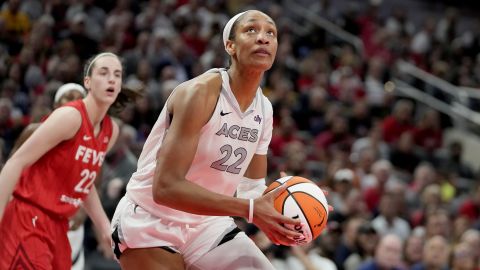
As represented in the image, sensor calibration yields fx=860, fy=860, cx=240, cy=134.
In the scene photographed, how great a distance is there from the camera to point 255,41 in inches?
177

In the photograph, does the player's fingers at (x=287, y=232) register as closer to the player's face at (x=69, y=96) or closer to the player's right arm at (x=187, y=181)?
the player's right arm at (x=187, y=181)

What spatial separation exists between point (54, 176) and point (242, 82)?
147cm

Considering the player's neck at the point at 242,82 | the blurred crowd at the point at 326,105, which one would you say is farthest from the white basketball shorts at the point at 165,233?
the blurred crowd at the point at 326,105

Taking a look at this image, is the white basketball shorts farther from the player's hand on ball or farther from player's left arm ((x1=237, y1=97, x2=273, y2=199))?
the player's hand on ball

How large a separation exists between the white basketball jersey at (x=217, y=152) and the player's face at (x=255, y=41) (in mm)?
167

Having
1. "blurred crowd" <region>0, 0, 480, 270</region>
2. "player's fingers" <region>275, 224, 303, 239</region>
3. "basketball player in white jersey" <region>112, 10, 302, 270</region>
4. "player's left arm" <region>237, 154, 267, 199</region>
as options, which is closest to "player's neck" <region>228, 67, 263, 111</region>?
"basketball player in white jersey" <region>112, 10, 302, 270</region>

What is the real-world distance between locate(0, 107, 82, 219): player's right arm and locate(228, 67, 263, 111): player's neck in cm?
121

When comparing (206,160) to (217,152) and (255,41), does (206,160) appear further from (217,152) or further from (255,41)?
(255,41)

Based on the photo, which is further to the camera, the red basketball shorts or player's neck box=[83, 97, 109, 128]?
player's neck box=[83, 97, 109, 128]

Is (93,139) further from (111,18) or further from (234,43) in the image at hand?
(111,18)

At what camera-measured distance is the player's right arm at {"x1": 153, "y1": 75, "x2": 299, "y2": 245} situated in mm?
4133

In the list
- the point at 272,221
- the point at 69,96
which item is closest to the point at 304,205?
the point at 272,221

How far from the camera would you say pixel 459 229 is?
10938 mm

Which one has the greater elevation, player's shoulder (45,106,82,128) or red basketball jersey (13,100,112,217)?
player's shoulder (45,106,82,128)
